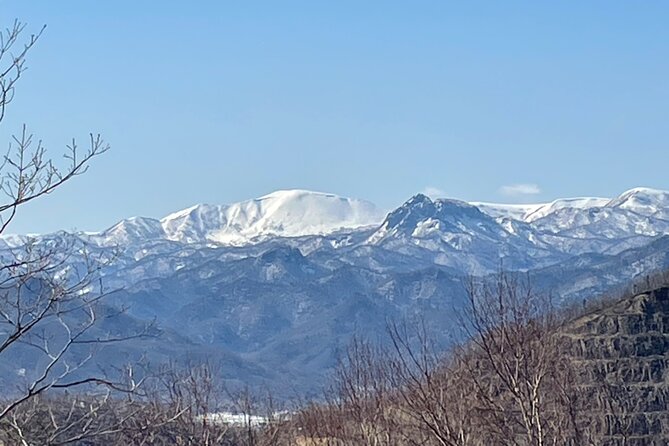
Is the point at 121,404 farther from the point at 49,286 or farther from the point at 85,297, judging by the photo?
the point at 49,286

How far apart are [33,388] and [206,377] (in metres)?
23.6

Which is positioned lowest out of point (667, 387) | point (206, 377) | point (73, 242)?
point (667, 387)

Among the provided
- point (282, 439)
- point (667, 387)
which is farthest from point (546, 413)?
point (667, 387)

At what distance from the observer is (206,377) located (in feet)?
122

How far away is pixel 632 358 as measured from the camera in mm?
75562

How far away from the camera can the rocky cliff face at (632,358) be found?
228 ft

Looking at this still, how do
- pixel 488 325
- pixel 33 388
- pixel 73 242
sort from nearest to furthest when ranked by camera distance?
pixel 33 388 → pixel 73 242 → pixel 488 325

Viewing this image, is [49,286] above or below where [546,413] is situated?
above

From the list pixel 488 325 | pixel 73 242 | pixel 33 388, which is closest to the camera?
pixel 33 388

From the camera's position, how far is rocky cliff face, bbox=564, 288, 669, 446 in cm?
6938

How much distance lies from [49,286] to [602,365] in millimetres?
64886

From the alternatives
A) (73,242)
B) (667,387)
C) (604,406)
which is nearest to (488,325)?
(73,242)

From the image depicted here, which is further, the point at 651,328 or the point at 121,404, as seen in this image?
the point at 651,328

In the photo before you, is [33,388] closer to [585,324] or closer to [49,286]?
[49,286]
